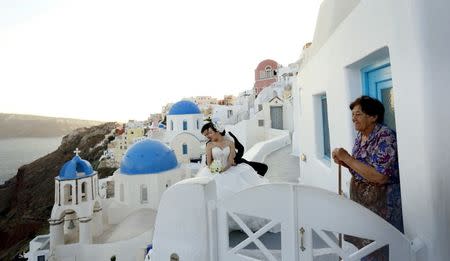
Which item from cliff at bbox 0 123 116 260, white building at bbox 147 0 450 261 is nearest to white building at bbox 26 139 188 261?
white building at bbox 147 0 450 261

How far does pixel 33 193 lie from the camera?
167ft

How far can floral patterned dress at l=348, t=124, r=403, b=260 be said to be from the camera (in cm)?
216

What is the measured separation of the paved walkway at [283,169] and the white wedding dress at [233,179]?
9.95ft

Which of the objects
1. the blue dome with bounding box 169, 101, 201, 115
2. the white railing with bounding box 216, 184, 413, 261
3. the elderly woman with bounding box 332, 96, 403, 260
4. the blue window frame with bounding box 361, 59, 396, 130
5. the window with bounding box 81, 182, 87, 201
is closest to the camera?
the white railing with bounding box 216, 184, 413, 261

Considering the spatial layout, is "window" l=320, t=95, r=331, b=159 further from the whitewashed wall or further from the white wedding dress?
the whitewashed wall

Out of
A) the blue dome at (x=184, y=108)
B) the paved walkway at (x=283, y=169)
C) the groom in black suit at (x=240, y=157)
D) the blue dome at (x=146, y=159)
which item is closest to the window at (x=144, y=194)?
the blue dome at (x=146, y=159)

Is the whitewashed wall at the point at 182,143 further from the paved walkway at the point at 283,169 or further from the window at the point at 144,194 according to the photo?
the paved walkway at the point at 283,169

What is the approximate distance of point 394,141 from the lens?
219cm

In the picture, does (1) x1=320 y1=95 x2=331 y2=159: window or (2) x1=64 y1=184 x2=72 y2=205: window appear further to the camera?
(2) x1=64 y1=184 x2=72 y2=205: window

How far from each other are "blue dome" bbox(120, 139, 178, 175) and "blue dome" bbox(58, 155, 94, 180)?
1879mm

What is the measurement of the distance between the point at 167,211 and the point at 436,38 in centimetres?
253

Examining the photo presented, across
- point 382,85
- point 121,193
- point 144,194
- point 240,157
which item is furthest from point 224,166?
point 121,193

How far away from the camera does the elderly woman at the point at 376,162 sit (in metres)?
2.15

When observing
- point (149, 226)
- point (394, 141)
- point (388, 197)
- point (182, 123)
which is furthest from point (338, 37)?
point (182, 123)
